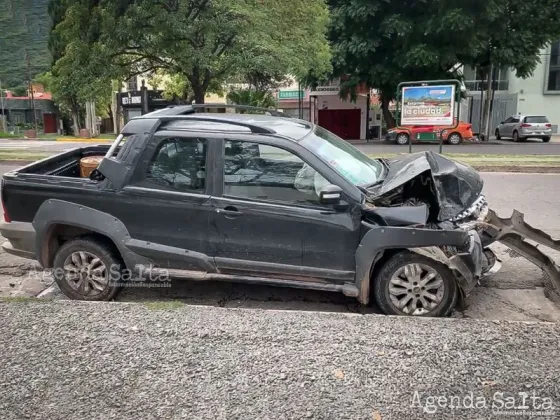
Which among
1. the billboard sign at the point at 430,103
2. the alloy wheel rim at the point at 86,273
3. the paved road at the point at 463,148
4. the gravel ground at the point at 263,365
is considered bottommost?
the gravel ground at the point at 263,365

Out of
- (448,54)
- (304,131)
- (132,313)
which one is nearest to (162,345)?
(132,313)

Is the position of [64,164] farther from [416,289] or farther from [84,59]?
[84,59]

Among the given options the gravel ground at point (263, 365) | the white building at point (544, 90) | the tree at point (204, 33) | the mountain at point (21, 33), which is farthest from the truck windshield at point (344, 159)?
the mountain at point (21, 33)

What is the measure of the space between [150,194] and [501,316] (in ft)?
10.5

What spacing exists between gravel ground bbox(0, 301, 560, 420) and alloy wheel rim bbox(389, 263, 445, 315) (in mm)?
288

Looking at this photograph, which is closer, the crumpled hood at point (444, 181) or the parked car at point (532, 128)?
the crumpled hood at point (444, 181)

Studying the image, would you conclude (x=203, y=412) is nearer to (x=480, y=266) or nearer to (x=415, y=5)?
(x=480, y=266)

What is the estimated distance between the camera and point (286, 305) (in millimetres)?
4590

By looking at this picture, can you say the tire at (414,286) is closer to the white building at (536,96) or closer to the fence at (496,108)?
the fence at (496,108)

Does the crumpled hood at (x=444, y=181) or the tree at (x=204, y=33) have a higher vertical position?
the tree at (x=204, y=33)

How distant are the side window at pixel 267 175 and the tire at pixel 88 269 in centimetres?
128

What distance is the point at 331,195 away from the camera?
4.00 m

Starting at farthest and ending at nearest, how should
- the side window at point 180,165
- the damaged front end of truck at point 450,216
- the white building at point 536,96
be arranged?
the white building at point 536,96 → the side window at point 180,165 → the damaged front end of truck at point 450,216

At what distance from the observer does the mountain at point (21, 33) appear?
61.3 m
